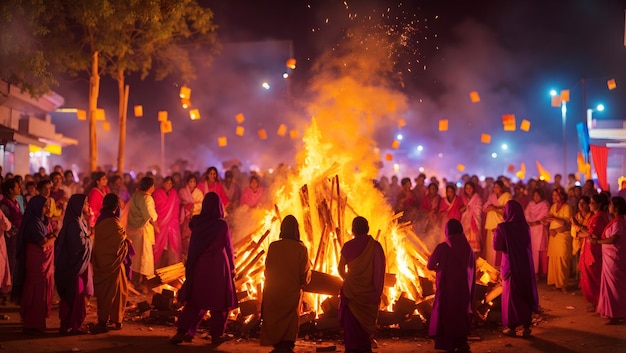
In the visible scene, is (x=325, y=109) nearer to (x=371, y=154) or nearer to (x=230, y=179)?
(x=371, y=154)

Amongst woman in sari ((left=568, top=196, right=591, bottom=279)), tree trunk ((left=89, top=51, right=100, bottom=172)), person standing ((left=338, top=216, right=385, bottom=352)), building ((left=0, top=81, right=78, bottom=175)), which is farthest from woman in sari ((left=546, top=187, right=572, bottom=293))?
building ((left=0, top=81, right=78, bottom=175))

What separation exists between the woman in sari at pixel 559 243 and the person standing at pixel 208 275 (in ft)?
24.3

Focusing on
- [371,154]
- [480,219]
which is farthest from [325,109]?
[480,219]

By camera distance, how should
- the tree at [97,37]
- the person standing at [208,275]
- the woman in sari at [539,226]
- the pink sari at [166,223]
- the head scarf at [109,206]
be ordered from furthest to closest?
the tree at [97,37] → the woman in sari at [539,226] → the pink sari at [166,223] → the head scarf at [109,206] → the person standing at [208,275]

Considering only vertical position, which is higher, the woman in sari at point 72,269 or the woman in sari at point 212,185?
the woman in sari at point 212,185

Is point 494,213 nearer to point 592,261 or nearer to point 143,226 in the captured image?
point 592,261

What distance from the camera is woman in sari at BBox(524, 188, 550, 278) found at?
1297 cm

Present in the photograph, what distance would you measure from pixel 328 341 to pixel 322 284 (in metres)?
0.75

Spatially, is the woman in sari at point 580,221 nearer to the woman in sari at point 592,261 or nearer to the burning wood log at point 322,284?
the woman in sari at point 592,261

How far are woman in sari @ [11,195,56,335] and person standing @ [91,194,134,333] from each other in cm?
65

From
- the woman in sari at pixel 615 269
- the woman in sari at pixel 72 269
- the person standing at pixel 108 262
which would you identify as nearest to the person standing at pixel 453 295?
the woman in sari at pixel 615 269

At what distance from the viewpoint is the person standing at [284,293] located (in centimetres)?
702

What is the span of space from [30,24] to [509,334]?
13.5 m

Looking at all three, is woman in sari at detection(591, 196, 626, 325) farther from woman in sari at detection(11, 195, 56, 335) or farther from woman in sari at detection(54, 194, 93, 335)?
woman in sari at detection(11, 195, 56, 335)
